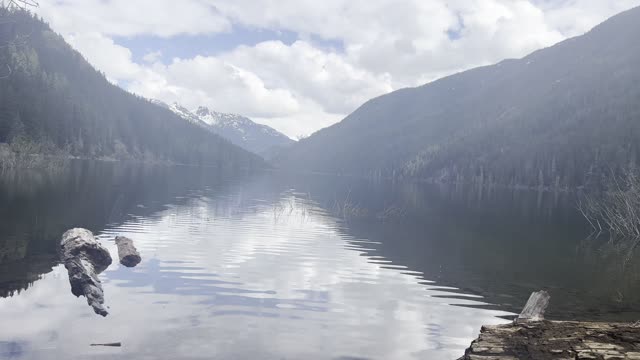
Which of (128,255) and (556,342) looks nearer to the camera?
(556,342)

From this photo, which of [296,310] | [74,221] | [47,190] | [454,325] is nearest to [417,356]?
[454,325]

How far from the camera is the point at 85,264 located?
2891cm

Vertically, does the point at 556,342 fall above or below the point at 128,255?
above

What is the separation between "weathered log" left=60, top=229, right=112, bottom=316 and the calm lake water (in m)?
0.58

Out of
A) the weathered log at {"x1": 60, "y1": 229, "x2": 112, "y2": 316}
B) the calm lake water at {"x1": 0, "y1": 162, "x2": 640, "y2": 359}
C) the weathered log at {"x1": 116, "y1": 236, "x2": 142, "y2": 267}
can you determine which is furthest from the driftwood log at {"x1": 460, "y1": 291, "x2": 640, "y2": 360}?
the weathered log at {"x1": 116, "y1": 236, "x2": 142, "y2": 267}

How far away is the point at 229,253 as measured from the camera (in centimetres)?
3984

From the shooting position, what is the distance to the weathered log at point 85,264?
2489 centimetres

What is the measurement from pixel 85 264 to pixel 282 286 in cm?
1151

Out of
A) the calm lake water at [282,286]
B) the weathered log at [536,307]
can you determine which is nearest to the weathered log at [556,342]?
the weathered log at [536,307]

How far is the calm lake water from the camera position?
20.5 metres

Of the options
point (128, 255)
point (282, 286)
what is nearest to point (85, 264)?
point (128, 255)

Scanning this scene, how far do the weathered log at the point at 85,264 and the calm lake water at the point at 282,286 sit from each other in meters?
0.58

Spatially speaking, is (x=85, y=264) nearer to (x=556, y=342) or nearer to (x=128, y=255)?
(x=128, y=255)

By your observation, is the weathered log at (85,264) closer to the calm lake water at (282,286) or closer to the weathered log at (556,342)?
the calm lake water at (282,286)
